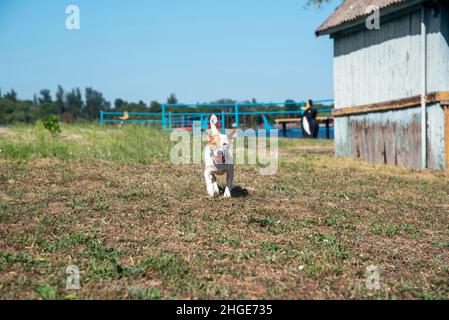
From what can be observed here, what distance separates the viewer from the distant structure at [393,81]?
1291 cm

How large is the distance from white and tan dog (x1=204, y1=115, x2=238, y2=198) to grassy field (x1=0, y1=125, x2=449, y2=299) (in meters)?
0.35

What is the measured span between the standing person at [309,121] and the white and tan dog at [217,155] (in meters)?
18.2

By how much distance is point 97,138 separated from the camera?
17.2 m

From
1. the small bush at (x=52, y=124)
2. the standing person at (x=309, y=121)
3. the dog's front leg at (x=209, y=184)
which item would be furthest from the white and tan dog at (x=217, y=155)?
the standing person at (x=309, y=121)

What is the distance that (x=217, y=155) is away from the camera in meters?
8.45

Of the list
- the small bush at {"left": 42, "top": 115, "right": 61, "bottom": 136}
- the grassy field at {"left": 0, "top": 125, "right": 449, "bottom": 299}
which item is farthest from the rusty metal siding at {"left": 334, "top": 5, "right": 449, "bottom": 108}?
the small bush at {"left": 42, "top": 115, "right": 61, "bottom": 136}

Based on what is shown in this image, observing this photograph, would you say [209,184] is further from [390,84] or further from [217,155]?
[390,84]

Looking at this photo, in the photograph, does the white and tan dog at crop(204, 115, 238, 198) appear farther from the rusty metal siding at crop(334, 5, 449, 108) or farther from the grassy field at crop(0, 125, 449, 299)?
the rusty metal siding at crop(334, 5, 449, 108)

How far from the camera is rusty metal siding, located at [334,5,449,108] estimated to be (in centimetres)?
1292

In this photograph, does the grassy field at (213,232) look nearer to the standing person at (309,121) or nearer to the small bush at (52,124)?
the small bush at (52,124)

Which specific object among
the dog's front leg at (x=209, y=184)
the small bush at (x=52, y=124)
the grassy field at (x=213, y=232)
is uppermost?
the small bush at (x=52, y=124)

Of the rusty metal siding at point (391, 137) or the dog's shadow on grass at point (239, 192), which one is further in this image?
the rusty metal siding at point (391, 137)
